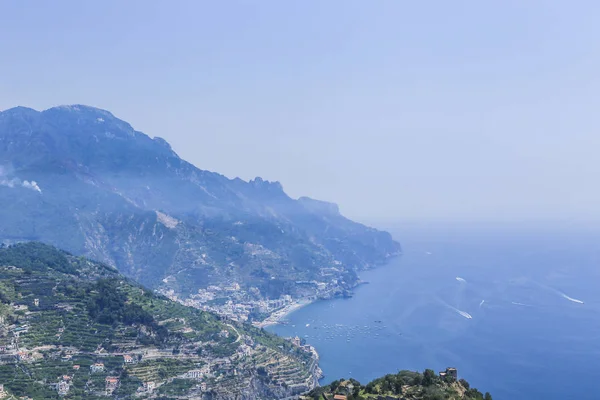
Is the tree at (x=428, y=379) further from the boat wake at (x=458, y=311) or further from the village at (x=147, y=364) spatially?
the boat wake at (x=458, y=311)

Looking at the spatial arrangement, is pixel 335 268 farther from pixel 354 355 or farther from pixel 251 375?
pixel 251 375

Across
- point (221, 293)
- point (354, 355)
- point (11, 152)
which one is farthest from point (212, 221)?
point (354, 355)

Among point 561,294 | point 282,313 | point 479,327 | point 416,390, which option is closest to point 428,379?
point 416,390

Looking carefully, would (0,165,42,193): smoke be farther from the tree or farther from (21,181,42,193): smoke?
the tree

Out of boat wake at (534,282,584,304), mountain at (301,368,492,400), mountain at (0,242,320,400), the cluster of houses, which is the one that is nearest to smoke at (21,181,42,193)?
mountain at (0,242,320,400)

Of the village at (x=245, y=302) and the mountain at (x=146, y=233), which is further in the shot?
the mountain at (x=146, y=233)

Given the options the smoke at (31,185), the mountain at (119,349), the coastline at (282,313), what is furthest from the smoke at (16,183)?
the coastline at (282,313)

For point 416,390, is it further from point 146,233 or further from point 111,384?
point 146,233
